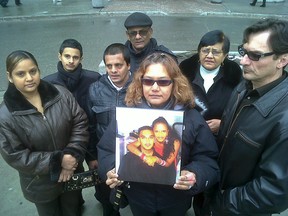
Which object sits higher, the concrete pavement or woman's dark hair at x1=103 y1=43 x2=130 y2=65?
the concrete pavement

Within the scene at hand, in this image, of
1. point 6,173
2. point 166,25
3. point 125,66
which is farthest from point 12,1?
point 125,66

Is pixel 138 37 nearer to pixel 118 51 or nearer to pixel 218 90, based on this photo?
pixel 118 51

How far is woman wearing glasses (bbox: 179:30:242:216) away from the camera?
8.45 feet

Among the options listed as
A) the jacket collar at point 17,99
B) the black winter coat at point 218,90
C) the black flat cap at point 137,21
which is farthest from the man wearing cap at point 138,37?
the jacket collar at point 17,99

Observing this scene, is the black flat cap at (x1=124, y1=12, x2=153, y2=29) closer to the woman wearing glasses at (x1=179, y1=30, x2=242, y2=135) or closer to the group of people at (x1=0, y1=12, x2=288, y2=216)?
the group of people at (x1=0, y1=12, x2=288, y2=216)

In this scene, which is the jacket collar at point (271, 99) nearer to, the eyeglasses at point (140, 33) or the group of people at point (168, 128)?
the group of people at point (168, 128)

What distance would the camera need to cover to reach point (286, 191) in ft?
5.40

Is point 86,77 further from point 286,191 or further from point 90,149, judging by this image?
point 286,191

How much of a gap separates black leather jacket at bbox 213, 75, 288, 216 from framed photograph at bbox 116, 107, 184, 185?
0.44m

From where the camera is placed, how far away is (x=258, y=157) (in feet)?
5.83

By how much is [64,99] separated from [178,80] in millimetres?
1056

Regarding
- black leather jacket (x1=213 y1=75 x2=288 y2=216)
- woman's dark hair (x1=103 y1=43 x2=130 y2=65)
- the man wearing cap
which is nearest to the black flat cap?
the man wearing cap

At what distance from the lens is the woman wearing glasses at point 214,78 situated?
2.57 meters

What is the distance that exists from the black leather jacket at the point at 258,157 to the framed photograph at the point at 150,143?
441 mm
